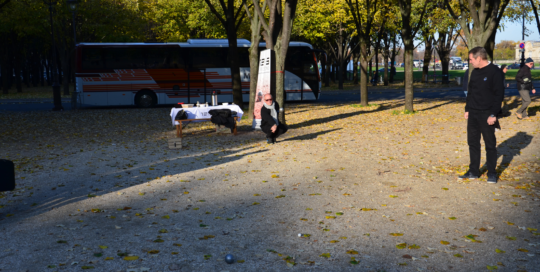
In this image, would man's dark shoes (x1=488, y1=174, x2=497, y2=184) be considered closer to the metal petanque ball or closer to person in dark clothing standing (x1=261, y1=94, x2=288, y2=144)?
the metal petanque ball

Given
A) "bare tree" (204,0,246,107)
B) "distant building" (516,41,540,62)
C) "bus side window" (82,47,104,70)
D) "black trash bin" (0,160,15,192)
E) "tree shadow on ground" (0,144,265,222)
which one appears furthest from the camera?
"distant building" (516,41,540,62)

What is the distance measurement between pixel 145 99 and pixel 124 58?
2.29 meters

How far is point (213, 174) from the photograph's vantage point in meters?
8.38

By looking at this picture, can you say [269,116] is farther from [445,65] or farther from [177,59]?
[445,65]

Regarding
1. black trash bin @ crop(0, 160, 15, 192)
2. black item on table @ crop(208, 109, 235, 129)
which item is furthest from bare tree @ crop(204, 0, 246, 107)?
black trash bin @ crop(0, 160, 15, 192)

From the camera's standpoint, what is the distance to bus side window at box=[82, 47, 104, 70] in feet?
77.2

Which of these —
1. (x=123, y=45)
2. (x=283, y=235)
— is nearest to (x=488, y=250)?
(x=283, y=235)

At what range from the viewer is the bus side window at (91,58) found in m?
23.5

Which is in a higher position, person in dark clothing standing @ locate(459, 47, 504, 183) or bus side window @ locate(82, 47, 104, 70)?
bus side window @ locate(82, 47, 104, 70)

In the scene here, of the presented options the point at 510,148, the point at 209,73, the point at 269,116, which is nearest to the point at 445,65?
the point at 209,73

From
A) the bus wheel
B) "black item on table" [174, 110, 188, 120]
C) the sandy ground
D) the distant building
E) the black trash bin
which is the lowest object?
the sandy ground

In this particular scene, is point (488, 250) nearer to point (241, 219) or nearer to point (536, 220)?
point (536, 220)

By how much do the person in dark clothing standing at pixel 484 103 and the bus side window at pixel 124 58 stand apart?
19763 millimetres

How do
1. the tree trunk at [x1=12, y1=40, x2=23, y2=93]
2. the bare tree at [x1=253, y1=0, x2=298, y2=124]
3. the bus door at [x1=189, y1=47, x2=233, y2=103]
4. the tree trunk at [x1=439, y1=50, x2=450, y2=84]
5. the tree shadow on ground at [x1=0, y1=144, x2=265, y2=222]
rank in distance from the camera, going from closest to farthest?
the tree shadow on ground at [x1=0, y1=144, x2=265, y2=222]
the bare tree at [x1=253, y1=0, x2=298, y2=124]
the bus door at [x1=189, y1=47, x2=233, y2=103]
the tree trunk at [x1=12, y1=40, x2=23, y2=93]
the tree trunk at [x1=439, y1=50, x2=450, y2=84]
